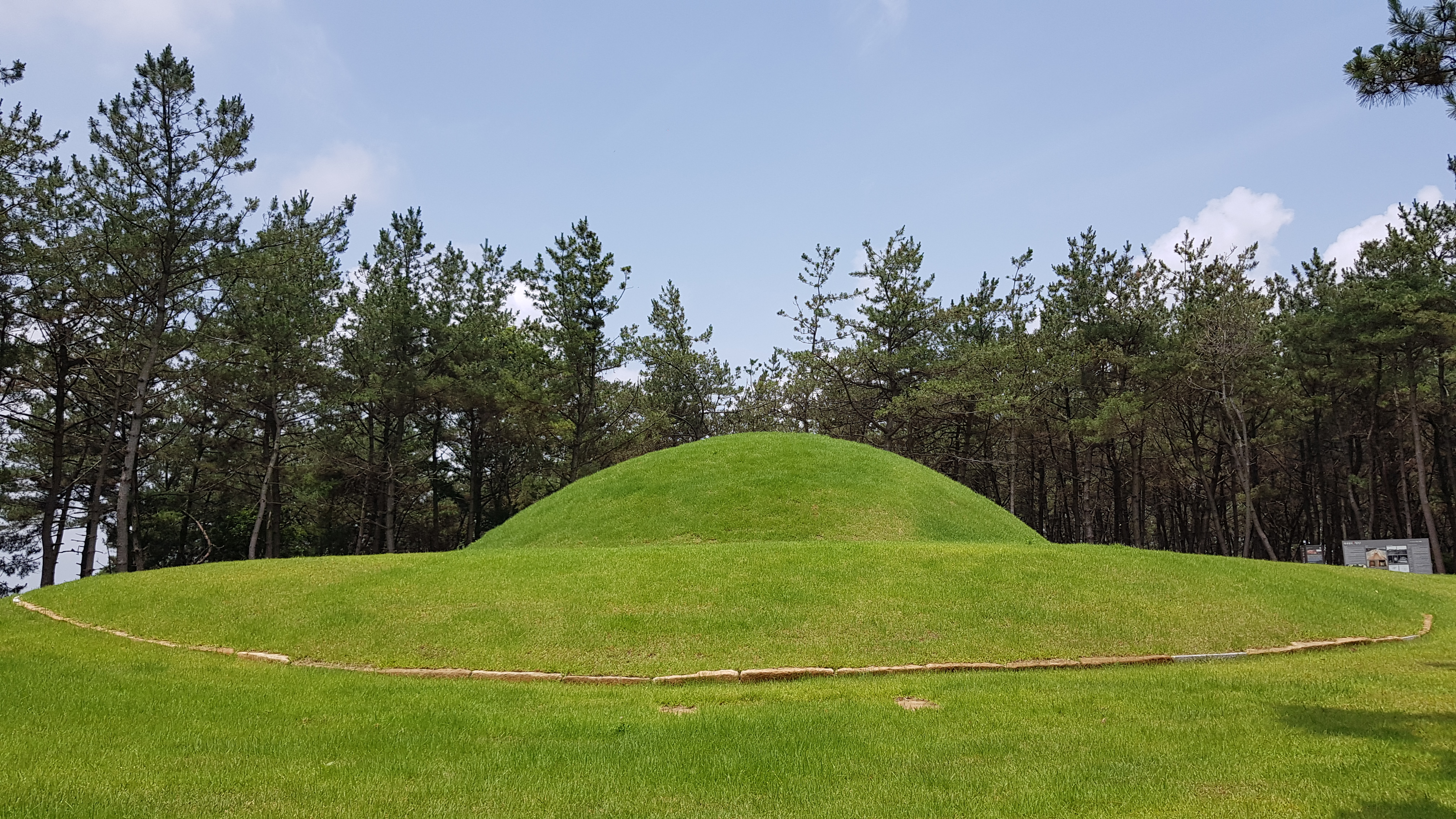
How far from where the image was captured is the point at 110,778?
600 centimetres

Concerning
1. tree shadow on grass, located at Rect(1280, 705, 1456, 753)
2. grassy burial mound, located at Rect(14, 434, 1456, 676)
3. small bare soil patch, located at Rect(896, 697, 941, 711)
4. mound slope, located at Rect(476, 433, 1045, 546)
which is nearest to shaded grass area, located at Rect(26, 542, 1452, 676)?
grassy burial mound, located at Rect(14, 434, 1456, 676)

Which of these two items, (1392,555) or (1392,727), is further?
(1392,555)

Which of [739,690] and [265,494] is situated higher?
[265,494]

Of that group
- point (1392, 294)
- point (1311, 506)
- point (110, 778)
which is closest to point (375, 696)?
point (110, 778)

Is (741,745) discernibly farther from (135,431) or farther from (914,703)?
(135,431)

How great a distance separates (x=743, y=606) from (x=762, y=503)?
9023 mm

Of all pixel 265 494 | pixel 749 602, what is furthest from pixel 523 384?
pixel 749 602

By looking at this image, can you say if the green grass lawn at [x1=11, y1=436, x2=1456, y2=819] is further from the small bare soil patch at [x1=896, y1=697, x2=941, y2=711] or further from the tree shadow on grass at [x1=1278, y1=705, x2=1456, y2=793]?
the small bare soil patch at [x1=896, y1=697, x2=941, y2=711]

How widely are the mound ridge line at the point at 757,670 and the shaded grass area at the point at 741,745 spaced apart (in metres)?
0.31

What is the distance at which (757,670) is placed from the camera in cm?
1089

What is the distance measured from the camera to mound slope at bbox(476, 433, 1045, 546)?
21.1 meters

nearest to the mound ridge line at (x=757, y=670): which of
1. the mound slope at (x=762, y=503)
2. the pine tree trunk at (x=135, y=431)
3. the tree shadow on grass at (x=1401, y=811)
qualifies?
the tree shadow on grass at (x=1401, y=811)

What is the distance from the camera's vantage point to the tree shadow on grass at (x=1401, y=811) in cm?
495

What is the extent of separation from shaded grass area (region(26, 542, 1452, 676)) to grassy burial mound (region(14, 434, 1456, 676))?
46 millimetres
